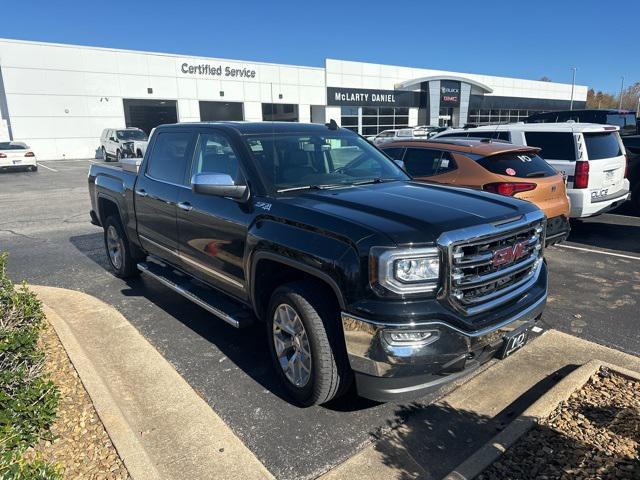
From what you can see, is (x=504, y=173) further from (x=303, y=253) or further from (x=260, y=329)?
(x=303, y=253)

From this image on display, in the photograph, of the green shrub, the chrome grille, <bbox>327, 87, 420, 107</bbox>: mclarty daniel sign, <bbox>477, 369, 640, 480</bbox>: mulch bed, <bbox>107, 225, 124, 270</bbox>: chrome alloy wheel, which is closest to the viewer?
the green shrub

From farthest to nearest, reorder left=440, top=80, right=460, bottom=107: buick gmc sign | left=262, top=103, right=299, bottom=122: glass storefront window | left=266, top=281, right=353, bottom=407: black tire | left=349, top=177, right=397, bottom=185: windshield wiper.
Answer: left=440, top=80, right=460, bottom=107: buick gmc sign < left=262, top=103, right=299, bottom=122: glass storefront window < left=349, top=177, right=397, bottom=185: windshield wiper < left=266, top=281, right=353, bottom=407: black tire

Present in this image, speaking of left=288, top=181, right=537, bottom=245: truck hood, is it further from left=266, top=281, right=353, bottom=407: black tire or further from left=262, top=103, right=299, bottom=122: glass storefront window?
left=262, top=103, right=299, bottom=122: glass storefront window

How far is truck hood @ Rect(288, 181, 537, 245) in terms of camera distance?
281cm

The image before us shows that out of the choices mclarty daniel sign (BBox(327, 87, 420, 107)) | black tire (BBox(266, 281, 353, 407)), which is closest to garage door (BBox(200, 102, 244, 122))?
mclarty daniel sign (BBox(327, 87, 420, 107))

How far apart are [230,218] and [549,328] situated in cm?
319

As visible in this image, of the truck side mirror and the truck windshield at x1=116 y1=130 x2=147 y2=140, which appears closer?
the truck side mirror

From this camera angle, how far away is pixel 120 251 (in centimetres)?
619

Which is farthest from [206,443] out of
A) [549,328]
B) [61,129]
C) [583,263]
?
[61,129]

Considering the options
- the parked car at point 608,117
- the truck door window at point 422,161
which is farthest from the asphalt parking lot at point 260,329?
the parked car at point 608,117

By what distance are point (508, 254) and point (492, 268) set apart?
7.9 inches

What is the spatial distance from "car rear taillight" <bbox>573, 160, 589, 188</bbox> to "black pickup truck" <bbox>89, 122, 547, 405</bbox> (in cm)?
449

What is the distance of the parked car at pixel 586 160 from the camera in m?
7.57

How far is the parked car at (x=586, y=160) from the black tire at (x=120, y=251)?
6.63 meters
